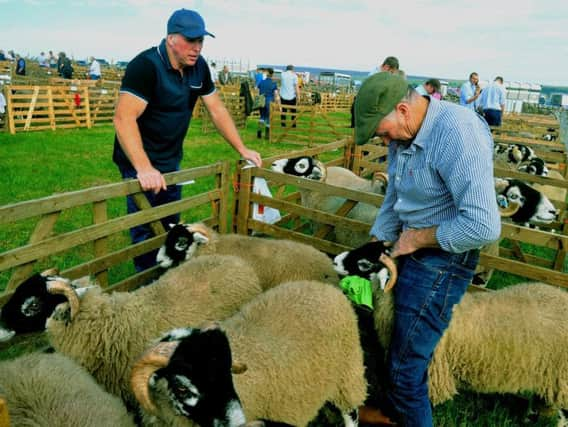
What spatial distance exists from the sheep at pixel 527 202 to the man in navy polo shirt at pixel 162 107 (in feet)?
8.99

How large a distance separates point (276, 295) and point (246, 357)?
52 centimetres

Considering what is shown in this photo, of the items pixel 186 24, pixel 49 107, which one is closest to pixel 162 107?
pixel 186 24

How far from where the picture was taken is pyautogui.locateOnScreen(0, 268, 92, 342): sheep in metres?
2.44

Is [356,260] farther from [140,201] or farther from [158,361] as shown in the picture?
[140,201]

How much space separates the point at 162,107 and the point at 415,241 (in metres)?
2.26

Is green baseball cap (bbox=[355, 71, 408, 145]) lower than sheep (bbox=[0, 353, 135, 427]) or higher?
higher

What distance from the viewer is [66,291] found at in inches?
100

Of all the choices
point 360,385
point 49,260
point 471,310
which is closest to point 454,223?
point 471,310

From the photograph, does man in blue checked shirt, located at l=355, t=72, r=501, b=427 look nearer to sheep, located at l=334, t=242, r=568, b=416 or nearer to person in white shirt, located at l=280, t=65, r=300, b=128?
sheep, located at l=334, t=242, r=568, b=416

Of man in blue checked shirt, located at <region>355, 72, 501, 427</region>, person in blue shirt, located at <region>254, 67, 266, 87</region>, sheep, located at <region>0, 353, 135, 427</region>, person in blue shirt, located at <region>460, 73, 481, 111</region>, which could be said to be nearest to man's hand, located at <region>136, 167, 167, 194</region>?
sheep, located at <region>0, 353, 135, 427</region>

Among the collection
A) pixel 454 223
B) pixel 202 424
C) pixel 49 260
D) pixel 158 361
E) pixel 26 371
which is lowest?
pixel 49 260

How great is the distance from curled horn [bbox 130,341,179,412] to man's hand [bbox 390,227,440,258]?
1.24 meters

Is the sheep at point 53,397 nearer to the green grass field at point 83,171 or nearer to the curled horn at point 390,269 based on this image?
the green grass field at point 83,171

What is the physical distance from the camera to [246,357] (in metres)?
2.32
